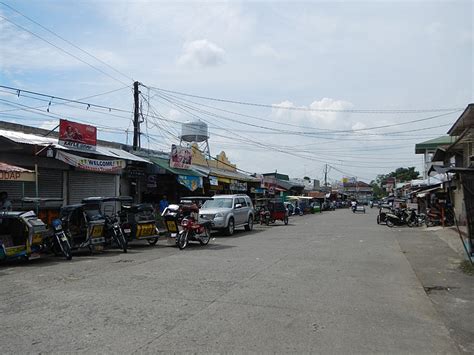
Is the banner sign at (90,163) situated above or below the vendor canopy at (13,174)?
above

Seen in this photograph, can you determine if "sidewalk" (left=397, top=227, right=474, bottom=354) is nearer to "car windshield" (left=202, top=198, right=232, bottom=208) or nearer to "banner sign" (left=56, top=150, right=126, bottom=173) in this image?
"car windshield" (left=202, top=198, right=232, bottom=208)

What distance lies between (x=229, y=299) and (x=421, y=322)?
309 cm

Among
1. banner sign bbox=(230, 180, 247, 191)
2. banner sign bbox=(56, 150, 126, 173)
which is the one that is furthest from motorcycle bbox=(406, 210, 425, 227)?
banner sign bbox=(56, 150, 126, 173)

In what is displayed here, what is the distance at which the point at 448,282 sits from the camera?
10.2 m

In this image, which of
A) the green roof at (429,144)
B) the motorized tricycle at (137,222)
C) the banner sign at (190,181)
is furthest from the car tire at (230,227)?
the green roof at (429,144)

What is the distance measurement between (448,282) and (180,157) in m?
17.6

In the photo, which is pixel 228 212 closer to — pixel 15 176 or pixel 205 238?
pixel 205 238

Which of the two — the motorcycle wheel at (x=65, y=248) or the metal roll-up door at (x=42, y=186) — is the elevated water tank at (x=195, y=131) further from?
the motorcycle wheel at (x=65, y=248)

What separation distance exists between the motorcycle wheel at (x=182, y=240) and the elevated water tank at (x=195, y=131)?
75.8 feet

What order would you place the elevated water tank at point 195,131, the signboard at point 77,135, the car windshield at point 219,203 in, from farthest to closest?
the elevated water tank at point 195,131 → the car windshield at point 219,203 → the signboard at point 77,135

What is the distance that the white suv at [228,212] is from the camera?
21609mm

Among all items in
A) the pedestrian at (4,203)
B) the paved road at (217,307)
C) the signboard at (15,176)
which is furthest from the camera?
the pedestrian at (4,203)

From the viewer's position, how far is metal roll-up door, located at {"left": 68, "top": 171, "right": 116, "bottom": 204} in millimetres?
19812

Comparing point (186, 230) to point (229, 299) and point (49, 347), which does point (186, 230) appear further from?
point (49, 347)
